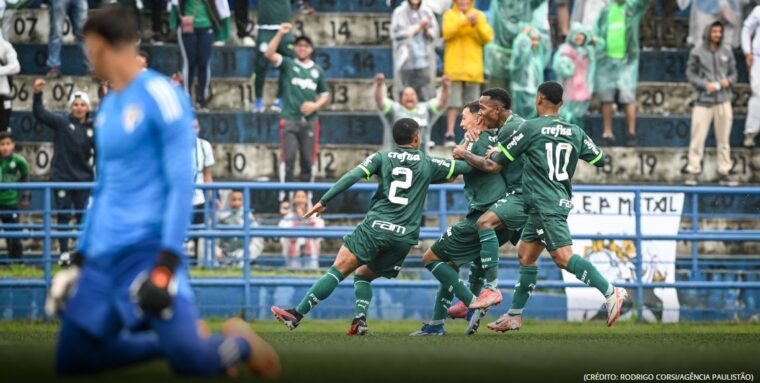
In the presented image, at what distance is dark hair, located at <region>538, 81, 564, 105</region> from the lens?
44.4ft

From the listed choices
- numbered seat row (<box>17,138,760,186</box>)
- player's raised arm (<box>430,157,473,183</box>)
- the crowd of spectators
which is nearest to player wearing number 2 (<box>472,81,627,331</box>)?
player's raised arm (<box>430,157,473,183</box>)

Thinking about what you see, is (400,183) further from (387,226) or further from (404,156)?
(387,226)

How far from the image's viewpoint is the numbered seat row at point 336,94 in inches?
901

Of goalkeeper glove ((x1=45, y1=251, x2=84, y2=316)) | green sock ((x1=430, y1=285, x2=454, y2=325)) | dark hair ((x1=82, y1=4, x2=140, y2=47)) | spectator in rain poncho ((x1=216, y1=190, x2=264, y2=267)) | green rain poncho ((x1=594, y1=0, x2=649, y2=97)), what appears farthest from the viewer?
green rain poncho ((x1=594, y1=0, x2=649, y2=97))

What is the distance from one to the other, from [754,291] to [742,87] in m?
5.52

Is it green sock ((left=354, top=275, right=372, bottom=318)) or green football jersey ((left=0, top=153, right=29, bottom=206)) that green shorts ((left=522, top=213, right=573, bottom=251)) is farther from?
green football jersey ((left=0, top=153, right=29, bottom=206))

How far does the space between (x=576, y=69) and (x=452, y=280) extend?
8.73m

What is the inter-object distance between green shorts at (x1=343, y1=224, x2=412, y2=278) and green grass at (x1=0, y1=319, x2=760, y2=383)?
0.63 m

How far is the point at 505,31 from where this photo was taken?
2225cm

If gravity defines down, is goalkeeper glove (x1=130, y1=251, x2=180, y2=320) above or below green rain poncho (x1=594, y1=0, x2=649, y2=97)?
below

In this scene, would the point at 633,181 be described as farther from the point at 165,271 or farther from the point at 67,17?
the point at 165,271

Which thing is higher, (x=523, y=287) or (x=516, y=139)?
(x=516, y=139)

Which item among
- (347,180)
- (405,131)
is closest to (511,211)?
(405,131)

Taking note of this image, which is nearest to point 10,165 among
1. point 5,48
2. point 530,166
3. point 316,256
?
point 5,48
